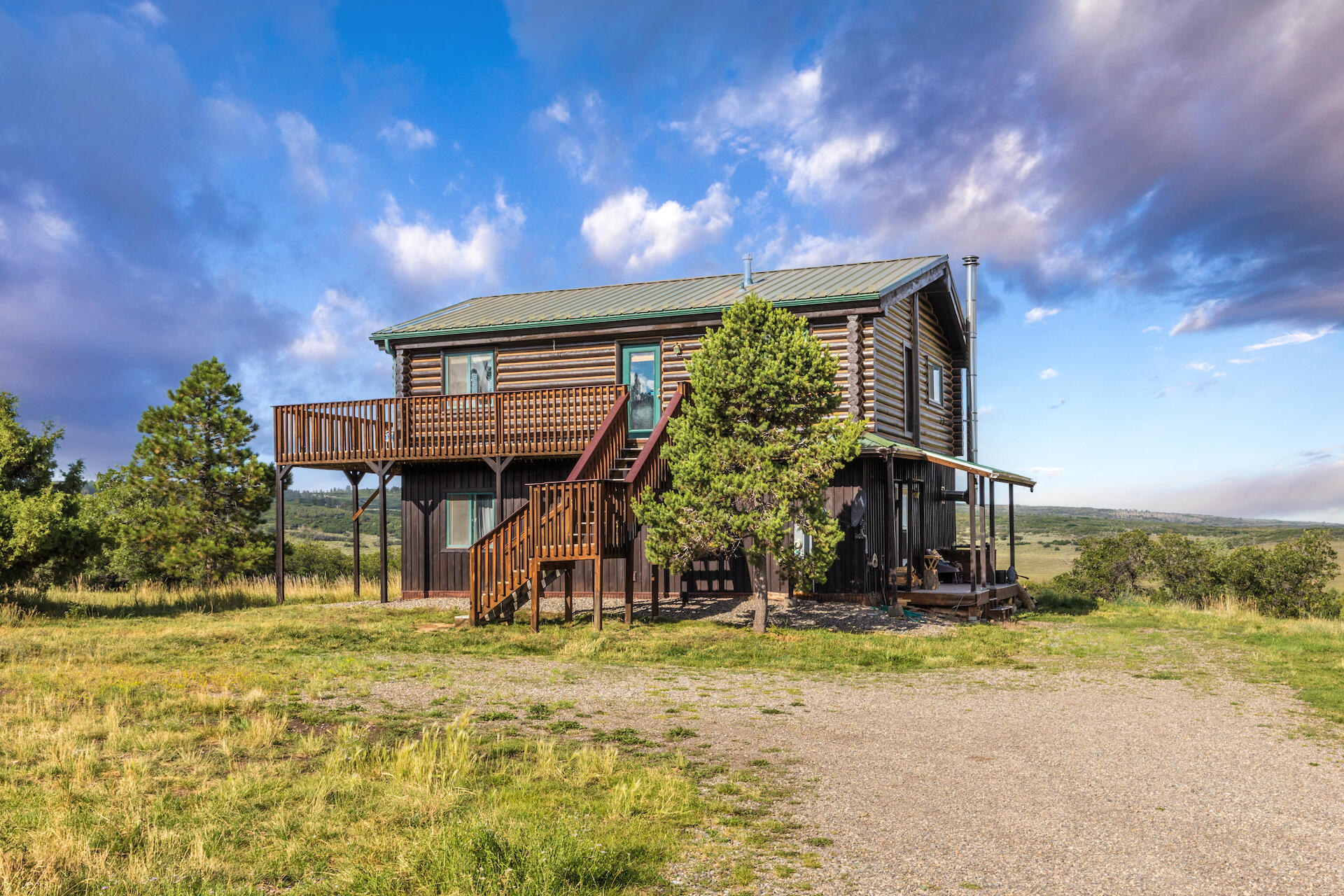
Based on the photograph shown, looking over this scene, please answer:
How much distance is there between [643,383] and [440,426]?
15.5ft

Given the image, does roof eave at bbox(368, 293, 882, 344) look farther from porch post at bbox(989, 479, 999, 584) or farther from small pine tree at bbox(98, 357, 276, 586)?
small pine tree at bbox(98, 357, 276, 586)

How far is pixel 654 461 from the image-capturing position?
1734 centimetres

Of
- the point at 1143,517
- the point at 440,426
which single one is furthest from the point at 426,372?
the point at 1143,517

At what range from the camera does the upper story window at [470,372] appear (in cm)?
2288

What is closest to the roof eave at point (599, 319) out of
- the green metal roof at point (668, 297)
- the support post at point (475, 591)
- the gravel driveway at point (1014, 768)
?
the green metal roof at point (668, 297)

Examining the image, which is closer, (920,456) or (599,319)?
(920,456)

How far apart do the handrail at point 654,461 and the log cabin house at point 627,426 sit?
0.05 meters

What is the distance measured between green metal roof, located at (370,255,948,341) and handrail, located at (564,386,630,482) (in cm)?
310

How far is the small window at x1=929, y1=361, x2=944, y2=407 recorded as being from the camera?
24266 millimetres

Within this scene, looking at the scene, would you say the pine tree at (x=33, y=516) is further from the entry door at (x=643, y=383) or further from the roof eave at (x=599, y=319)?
the entry door at (x=643, y=383)

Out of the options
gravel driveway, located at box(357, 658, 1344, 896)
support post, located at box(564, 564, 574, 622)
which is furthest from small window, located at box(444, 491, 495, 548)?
gravel driveway, located at box(357, 658, 1344, 896)

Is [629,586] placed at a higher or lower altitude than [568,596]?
higher

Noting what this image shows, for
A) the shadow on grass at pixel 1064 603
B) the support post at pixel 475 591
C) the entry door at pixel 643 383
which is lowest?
the shadow on grass at pixel 1064 603

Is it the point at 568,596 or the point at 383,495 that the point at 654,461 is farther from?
the point at 383,495
